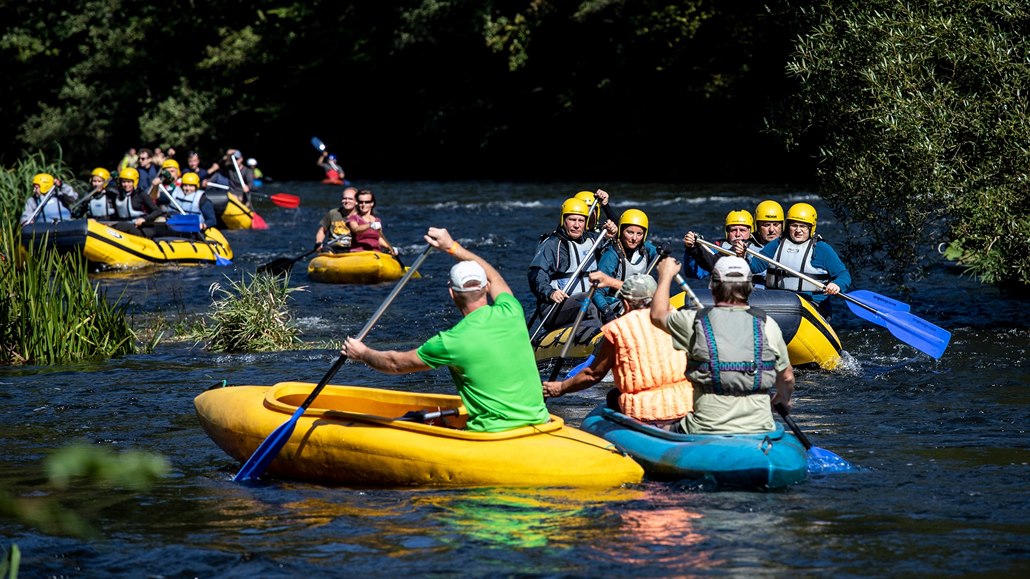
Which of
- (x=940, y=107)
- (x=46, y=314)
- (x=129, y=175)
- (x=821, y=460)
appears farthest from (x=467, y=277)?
(x=129, y=175)

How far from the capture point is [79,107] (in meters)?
43.5

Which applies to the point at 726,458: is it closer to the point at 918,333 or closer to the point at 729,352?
the point at 729,352

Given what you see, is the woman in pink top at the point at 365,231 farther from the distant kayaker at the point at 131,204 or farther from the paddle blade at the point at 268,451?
the paddle blade at the point at 268,451

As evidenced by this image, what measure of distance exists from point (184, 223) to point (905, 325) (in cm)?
1194

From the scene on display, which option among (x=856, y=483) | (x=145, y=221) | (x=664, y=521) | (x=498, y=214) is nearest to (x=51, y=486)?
(x=664, y=521)

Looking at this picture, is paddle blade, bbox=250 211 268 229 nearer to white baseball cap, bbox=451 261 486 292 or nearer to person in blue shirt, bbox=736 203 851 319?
person in blue shirt, bbox=736 203 851 319

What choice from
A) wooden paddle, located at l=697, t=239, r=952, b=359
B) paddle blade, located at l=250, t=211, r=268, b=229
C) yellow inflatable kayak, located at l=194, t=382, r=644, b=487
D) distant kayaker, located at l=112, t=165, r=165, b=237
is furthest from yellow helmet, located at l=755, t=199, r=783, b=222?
paddle blade, located at l=250, t=211, r=268, b=229

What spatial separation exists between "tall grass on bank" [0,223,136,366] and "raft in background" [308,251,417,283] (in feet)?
16.9

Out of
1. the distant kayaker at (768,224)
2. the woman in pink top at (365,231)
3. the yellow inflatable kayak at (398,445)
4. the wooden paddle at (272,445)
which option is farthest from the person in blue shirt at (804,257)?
the woman in pink top at (365,231)

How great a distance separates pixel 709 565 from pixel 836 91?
7236mm

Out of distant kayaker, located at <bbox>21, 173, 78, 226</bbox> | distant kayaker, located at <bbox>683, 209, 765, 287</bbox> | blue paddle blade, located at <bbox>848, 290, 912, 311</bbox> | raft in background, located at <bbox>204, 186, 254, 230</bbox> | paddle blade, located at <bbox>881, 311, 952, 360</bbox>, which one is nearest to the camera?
paddle blade, located at <bbox>881, 311, 952, 360</bbox>

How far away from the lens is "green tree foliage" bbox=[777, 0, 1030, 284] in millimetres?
11141

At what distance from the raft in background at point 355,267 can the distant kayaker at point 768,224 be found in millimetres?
6289

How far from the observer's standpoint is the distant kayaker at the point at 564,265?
1073 centimetres
